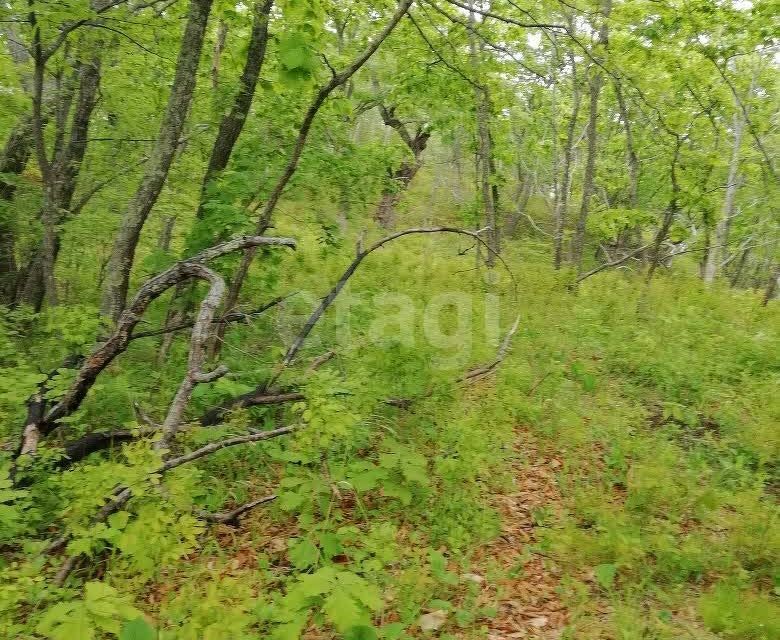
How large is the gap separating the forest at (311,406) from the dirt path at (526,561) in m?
0.02

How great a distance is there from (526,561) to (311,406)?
2016mm

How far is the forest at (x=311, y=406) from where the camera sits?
10.7 ft

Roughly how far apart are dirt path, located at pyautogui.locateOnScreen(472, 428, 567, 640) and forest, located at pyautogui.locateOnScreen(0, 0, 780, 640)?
22mm

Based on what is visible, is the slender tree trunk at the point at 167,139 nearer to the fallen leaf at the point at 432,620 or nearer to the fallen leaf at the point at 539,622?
the fallen leaf at the point at 432,620

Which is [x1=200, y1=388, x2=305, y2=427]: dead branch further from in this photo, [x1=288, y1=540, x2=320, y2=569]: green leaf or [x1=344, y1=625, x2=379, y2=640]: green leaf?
[x1=344, y1=625, x2=379, y2=640]: green leaf

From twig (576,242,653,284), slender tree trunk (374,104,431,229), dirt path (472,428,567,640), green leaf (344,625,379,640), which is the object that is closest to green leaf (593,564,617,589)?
dirt path (472,428,567,640)

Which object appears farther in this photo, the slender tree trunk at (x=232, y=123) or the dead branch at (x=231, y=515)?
Answer: the slender tree trunk at (x=232, y=123)

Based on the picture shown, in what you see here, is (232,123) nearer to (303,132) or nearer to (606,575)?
(303,132)

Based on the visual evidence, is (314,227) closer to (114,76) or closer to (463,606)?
(114,76)

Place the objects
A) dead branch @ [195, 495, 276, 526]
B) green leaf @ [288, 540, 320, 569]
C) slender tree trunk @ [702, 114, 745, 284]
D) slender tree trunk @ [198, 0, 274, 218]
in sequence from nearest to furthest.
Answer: green leaf @ [288, 540, 320, 569], dead branch @ [195, 495, 276, 526], slender tree trunk @ [198, 0, 274, 218], slender tree trunk @ [702, 114, 745, 284]

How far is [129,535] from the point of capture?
3053 millimetres

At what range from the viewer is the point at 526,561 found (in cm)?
395

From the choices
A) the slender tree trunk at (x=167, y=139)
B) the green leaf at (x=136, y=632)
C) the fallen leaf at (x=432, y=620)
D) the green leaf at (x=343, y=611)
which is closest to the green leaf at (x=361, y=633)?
the green leaf at (x=343, y=611)

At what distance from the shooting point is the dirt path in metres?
3.40
